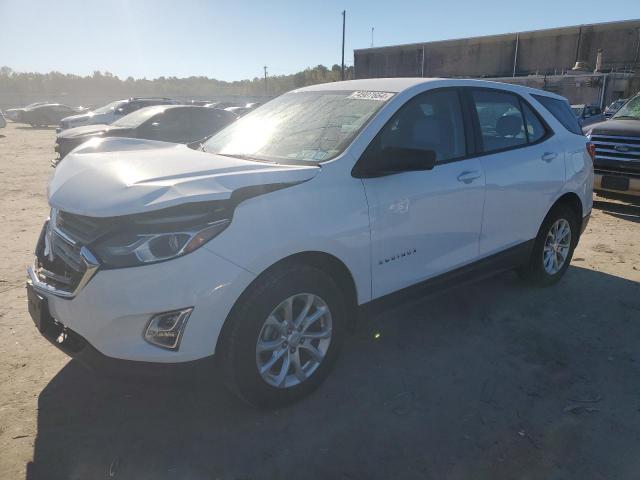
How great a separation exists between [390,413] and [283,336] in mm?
760

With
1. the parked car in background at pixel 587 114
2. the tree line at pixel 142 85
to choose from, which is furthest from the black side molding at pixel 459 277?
the tree line at pixel 142 85

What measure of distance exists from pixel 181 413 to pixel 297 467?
2.59 feet

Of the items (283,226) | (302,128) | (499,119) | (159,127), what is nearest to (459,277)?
(499,119)

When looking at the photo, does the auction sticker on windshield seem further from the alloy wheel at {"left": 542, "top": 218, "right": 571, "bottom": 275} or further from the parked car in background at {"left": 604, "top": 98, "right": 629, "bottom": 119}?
the parked car in background at {"left": 604, "top": 98, "right": 629, "bottom": 119}

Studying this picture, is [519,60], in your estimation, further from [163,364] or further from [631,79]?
[163,364]

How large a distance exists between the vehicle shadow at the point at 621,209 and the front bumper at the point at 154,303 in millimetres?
7135

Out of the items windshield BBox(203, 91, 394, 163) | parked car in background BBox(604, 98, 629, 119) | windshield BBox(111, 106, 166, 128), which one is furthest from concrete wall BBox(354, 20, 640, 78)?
windshield BBox(203, 91, 394, 163)

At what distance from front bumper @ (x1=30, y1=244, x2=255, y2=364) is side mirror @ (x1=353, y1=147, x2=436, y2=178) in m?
0.97

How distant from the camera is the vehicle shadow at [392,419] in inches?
96.4

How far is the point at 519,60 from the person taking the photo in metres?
49.7

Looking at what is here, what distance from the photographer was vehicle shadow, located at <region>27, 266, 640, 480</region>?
2.45 metres

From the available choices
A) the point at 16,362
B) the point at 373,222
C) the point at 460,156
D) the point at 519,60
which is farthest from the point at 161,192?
the point at 519,60

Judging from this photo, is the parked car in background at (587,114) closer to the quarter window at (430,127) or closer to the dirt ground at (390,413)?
the dirt ground at (390,413)

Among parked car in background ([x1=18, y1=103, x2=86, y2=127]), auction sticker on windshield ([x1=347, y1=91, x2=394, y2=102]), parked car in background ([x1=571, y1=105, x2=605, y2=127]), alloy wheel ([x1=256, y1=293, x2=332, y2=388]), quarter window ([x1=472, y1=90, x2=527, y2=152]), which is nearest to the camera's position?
alloy wheel ([x1=256, y1=293, x2=332, y2=388])
